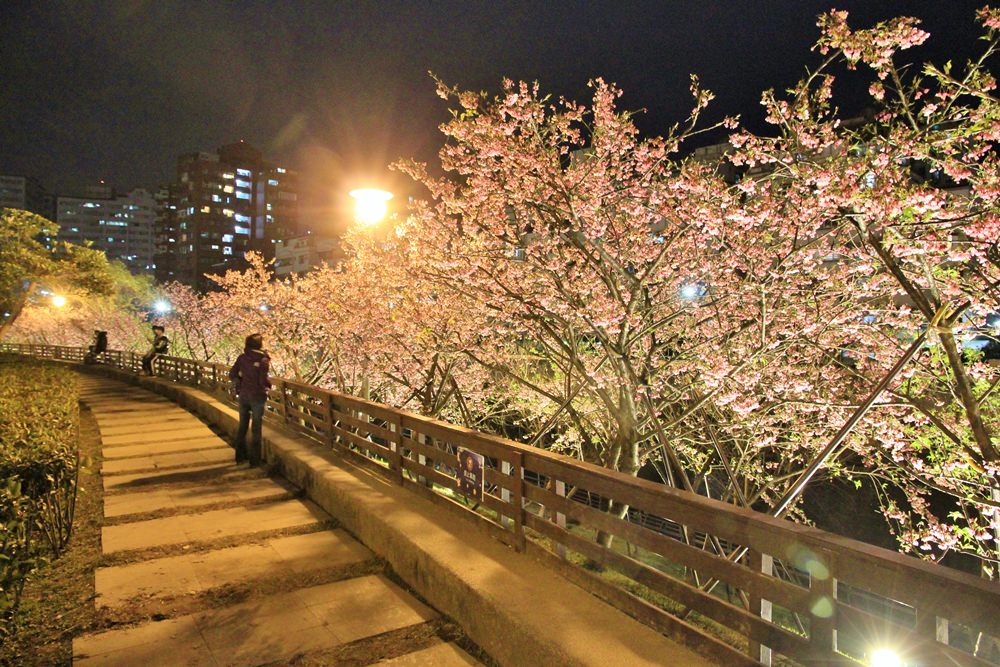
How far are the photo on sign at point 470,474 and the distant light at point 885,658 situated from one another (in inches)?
117

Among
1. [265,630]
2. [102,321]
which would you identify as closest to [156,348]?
[265,630]

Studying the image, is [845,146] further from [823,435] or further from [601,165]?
[823,435]

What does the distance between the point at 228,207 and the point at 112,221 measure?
194ft

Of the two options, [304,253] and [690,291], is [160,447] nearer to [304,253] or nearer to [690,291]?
[690,291]

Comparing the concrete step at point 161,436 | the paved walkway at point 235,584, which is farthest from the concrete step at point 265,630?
the concrete step at point 161,436

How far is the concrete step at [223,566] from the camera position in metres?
4.81

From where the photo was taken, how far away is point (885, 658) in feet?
9.96

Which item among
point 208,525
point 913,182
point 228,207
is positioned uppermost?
point 228,207

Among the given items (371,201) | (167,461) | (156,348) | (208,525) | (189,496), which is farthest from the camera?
(156,348)

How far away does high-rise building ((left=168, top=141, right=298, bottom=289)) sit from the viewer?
105250 millimetres

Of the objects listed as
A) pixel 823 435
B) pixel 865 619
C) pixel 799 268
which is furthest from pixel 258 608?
pixel 823 435

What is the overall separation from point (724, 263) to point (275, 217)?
4517 inches

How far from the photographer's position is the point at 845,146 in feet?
22.9

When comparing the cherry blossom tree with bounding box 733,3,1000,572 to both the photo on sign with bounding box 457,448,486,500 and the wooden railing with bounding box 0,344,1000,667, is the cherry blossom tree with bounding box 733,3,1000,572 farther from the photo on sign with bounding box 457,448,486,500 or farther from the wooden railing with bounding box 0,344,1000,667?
the photo on sign with bounding box 457,448,486,500
